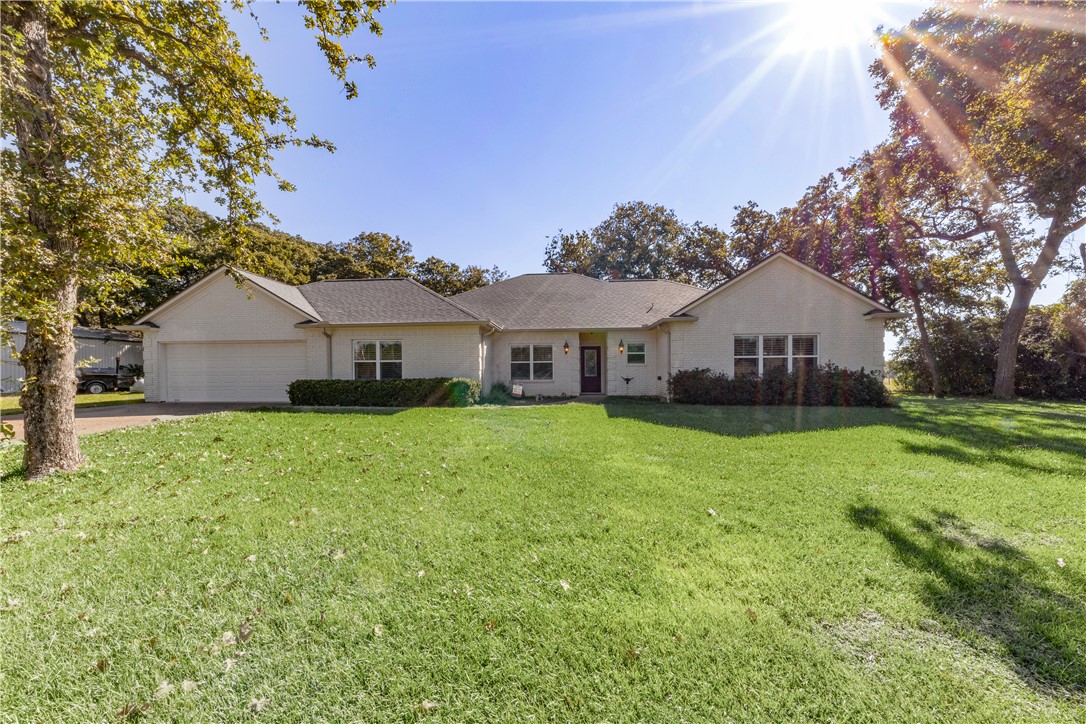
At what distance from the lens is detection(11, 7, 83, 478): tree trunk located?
4.04m

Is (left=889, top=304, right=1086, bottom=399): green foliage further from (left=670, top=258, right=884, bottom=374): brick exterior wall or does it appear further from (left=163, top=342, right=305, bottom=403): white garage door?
(left=163, top=342, right=305, bottom=403): white garage door

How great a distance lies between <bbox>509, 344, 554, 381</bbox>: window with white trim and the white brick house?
0.04 m

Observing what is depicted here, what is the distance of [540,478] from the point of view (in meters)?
5.57

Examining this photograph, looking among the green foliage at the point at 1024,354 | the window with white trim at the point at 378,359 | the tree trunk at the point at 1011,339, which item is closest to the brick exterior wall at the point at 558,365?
Answer: the window with white trim at the point at 378,359

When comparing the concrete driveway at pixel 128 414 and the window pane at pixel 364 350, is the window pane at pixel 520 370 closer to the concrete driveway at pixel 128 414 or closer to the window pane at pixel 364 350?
the window pane at pixel 364 350

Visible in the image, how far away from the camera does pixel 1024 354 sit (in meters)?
19.1

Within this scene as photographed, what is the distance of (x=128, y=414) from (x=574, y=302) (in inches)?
612

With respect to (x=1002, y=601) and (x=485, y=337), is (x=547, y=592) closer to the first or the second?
(x=1002, y=601)

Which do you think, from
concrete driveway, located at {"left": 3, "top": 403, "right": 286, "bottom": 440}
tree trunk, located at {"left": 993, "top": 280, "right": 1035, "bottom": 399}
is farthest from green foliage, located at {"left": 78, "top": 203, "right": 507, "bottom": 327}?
tree trunk, located at {"left": 993, "top": 280, "right": 1035, "bottom": 399}

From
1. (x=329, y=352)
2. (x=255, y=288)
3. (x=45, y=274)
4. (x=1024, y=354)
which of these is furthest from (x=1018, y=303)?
(x=255, y=288)

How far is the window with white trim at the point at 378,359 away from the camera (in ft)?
48.9

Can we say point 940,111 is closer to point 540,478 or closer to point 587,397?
point 587,397

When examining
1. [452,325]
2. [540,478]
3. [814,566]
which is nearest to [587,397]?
[452,325]

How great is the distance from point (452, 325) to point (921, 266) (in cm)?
2479
